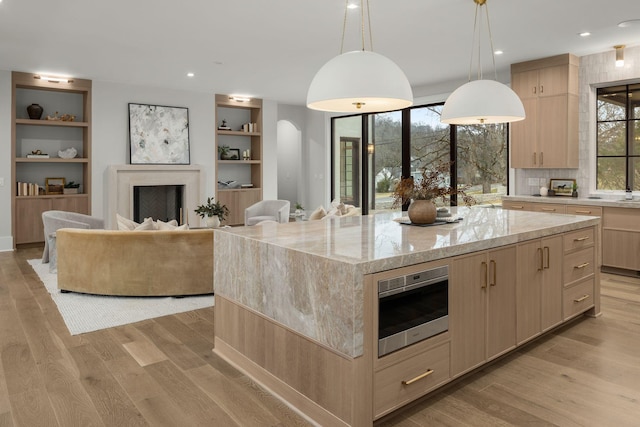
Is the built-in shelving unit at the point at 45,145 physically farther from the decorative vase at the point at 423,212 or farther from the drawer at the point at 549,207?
the drawer at the point at 549,207

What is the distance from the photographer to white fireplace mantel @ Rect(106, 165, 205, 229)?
26.1 feet

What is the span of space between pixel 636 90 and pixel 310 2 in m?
4.42

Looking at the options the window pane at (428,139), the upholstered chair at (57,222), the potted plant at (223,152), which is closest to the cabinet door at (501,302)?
the upholstered chair at (57,222)

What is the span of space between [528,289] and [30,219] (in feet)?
24.4

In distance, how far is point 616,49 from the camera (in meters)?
5.82

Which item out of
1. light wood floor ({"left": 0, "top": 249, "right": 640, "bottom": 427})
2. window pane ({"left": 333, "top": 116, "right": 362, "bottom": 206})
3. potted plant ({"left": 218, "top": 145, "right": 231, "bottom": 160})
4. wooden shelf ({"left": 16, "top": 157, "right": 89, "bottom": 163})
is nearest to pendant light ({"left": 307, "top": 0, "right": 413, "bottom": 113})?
light wood floor ({"left": 0, "top": 249, "right": 640, "bottom": 427})

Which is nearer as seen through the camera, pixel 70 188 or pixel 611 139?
pixel 611 139

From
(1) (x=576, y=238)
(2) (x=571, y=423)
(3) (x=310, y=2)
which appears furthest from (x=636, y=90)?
(2) (x=571, y=423)

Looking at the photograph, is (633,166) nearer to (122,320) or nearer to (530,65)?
(530,65)

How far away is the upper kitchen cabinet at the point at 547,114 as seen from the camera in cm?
613

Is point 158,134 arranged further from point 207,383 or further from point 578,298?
point 578,298

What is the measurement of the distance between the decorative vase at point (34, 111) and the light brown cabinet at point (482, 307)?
747 cm

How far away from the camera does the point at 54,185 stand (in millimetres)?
7781

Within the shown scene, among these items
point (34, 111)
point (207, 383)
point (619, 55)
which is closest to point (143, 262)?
point (207, 383)
